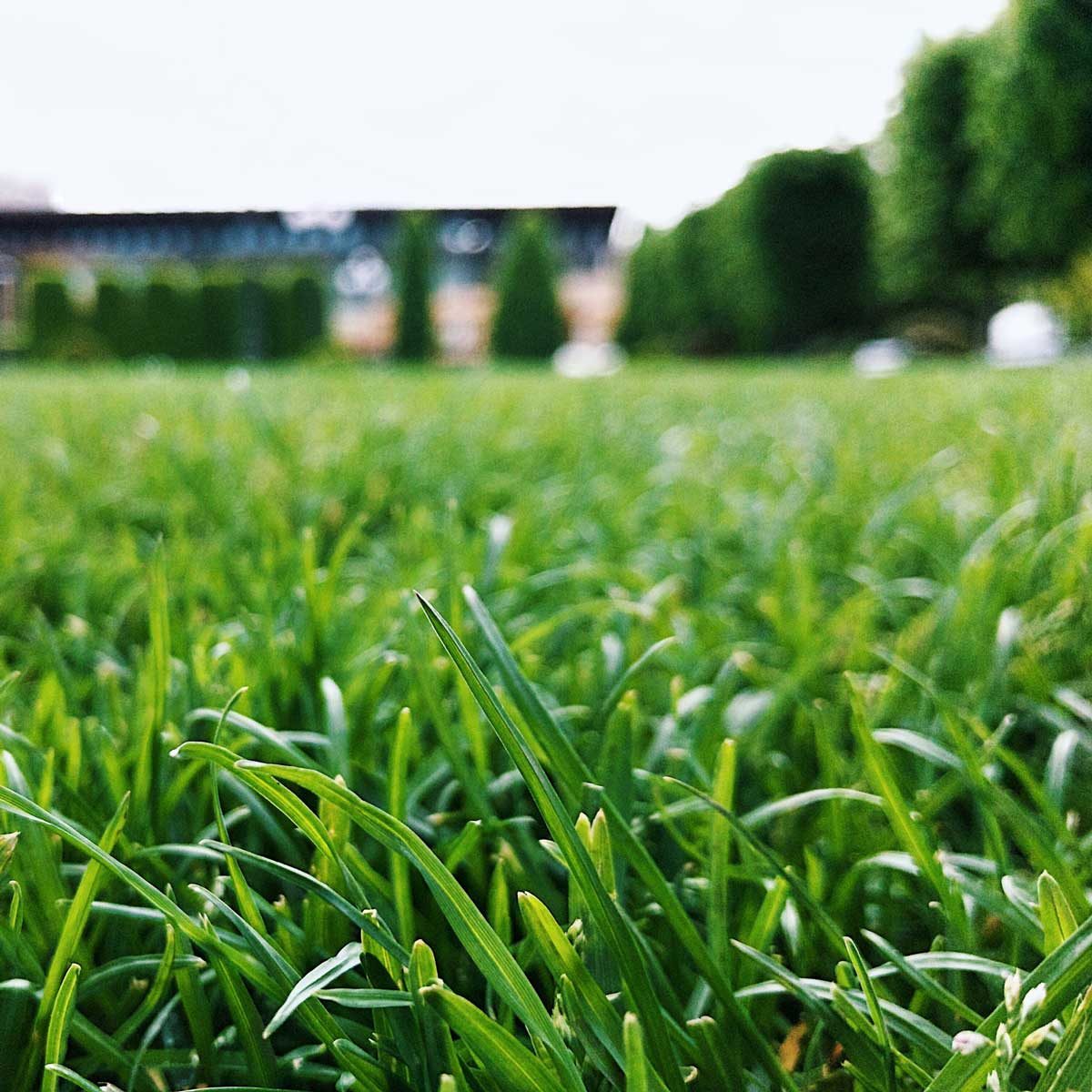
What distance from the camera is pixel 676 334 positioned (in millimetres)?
24391

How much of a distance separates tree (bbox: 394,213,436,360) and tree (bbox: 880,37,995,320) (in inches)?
436

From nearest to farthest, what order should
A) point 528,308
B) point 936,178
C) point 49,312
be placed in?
point 936,178
point 49,312
point 528,308

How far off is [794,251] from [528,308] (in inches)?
235

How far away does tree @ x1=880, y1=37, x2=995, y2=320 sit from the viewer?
14539 mm

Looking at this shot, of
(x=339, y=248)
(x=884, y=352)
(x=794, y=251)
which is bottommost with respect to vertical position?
(x=884, y=352)

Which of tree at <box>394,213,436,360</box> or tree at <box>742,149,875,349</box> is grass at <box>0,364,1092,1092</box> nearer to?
tree at <box>742,149,875,349</box>

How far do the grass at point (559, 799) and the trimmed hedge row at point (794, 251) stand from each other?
63.8 feet

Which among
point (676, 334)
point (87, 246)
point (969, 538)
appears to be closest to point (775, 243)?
point (676, 334)

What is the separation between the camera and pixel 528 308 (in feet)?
74.1

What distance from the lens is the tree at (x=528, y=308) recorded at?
22594 millimetres

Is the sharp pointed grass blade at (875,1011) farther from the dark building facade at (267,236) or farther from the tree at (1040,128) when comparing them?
the dark building facade at (267,236)

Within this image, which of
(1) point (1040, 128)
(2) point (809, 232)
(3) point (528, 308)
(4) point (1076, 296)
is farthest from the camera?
(3) point (528, 308)

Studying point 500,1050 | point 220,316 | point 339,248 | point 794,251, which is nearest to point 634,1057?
point 500,1050

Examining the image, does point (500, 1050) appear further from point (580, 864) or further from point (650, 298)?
point (650, 298)
